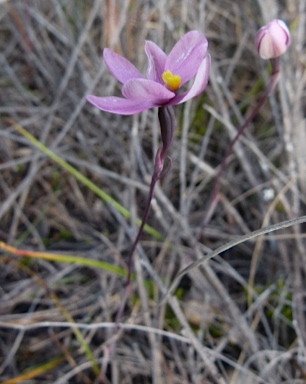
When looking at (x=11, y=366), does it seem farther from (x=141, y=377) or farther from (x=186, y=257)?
(x=186, y=257)

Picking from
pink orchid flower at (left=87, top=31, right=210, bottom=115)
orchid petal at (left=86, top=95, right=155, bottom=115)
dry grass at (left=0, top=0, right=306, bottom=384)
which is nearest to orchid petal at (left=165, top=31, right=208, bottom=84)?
pink orchid flower at (left=87, top=31, right=210, bottom=115)

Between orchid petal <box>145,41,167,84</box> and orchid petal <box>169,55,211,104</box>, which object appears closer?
orchid petal <box>169,55,211,104</box>

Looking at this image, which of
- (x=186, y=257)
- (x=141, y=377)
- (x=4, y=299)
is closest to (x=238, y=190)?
(x=186, y=257)

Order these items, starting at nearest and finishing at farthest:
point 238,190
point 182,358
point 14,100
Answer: point 182,358
point 238,190
point 14,100

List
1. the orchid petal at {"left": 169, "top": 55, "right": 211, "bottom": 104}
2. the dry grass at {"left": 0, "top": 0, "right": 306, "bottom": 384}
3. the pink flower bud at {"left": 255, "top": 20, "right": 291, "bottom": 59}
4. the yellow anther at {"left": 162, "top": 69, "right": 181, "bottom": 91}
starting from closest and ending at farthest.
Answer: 1. the orchid petal at {"left": 169, "top": 55, "right": 211, "bottom": 104}
2. the yellow anther at {"left": 162, "top": 69, "right": 181, "bottom": 91}
3. the pink flower bud at {"left": 255, "top": 20, "right": 291, "bottom": 59}
4. the dry grass at {"left": 0, "top": 0, "right": 306, "bottom": 384}

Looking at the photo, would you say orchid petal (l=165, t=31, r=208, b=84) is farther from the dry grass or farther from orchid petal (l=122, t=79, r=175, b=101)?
the dry grass

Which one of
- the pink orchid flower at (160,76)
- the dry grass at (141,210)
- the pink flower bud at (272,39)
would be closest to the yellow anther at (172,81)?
the pink orchid flower at (160,76)
